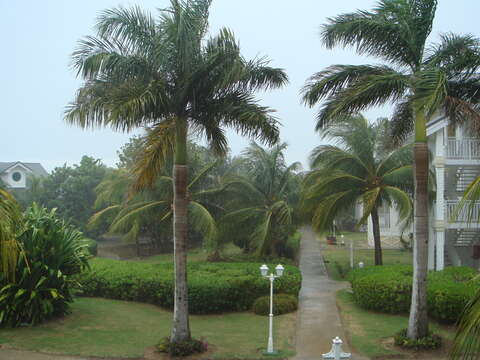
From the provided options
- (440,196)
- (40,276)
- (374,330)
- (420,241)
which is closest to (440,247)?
(440,196)

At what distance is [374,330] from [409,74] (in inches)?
262

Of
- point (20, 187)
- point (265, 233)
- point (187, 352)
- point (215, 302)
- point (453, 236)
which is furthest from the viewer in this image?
point (20, 187)

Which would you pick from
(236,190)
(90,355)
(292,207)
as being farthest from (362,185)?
(90,355)

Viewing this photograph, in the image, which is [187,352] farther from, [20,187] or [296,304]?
[20,187]

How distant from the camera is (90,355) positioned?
1202 centimetres

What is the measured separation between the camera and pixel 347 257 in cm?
3100

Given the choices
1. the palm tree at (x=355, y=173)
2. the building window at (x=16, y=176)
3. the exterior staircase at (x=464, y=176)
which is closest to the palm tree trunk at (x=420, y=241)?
the palm tree at (x=355, y=173)

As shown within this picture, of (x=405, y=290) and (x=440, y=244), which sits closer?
(x=405, y=290)

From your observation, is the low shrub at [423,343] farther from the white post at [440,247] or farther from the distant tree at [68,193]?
the distant tree at [68,193]

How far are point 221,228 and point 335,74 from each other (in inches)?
465

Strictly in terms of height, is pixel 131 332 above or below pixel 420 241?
below

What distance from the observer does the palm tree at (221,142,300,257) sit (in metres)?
22.3

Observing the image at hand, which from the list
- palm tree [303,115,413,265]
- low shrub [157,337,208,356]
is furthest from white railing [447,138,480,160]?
low shrub [157,337,208,356]

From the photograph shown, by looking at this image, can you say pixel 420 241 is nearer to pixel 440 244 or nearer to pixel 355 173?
pixel 440 244
